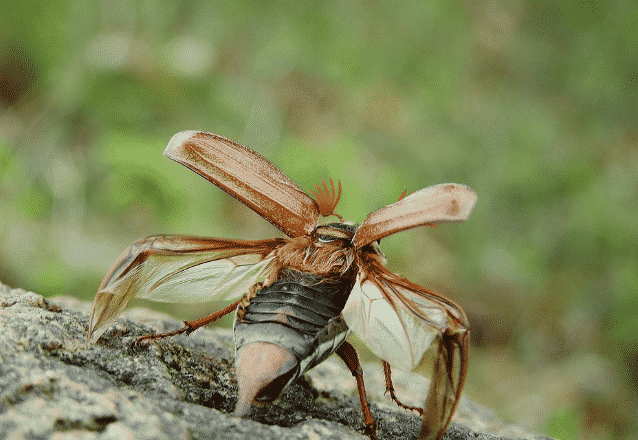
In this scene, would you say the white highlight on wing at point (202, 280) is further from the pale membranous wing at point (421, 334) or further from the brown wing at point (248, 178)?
the pale membranous wing at point (421, 334)

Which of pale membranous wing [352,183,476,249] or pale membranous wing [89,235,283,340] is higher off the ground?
pale membranous wing [352,183,476,249]

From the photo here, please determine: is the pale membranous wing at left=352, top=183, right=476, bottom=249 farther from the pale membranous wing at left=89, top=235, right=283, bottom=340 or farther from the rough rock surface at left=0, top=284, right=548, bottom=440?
the rough rock surface at left=0, top=284, right=548, bottom=440

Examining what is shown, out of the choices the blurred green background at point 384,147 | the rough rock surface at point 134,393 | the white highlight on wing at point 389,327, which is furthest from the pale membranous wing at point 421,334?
the blurred green background at point 384,147

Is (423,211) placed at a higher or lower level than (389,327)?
higher

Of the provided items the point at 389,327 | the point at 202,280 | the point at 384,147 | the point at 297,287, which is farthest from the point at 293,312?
the point at 384,147

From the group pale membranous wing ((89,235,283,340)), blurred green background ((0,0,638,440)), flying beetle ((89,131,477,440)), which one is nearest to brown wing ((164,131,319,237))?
flying beetle ((89,131,477,440))

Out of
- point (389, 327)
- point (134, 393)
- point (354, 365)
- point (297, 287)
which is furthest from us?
point (354, 365)

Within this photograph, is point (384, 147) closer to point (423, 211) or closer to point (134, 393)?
point (423, 211)
